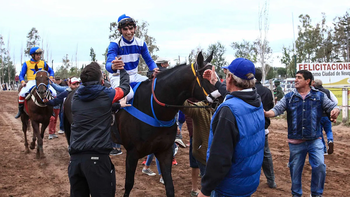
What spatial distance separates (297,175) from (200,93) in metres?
2.18

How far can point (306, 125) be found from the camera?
4.49 metres

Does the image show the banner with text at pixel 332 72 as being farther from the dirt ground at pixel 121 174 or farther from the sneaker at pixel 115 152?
the sneaker at pixel 115 152

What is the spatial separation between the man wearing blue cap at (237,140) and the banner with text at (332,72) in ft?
46.8

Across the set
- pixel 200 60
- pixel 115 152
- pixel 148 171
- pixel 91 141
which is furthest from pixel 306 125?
pixel 115 152

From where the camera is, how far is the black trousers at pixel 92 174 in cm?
314

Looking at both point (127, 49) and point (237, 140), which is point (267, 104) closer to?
point (127, 49)

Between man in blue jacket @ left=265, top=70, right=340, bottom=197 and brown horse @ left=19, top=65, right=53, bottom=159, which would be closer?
man in blue jacket @ left=265, top=70, right=340, bottom=197

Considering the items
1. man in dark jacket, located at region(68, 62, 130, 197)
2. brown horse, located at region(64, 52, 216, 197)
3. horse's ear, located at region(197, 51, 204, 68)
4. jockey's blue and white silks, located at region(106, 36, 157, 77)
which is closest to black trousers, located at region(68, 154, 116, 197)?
man in dark jacket, located at region(68, 62, 130, 197)

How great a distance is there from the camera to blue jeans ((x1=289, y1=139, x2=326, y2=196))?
452 centimetres

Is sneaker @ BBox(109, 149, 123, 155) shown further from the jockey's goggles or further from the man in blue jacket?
the man in blue jacket

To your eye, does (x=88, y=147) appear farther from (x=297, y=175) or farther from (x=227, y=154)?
(x=297, y=175)

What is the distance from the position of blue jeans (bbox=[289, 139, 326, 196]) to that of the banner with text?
1190 cm

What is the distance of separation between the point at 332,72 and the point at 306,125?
13.4 m

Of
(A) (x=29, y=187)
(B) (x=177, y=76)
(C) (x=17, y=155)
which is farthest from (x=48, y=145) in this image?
(B) (x=177, y=76)
